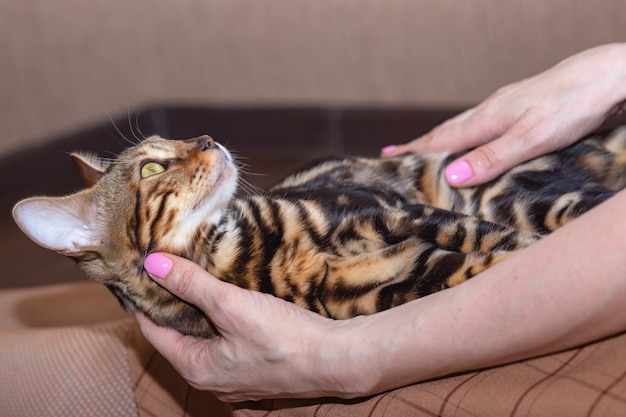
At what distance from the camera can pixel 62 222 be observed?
1.20m

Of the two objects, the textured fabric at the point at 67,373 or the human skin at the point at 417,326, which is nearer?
the human skin at the point at 417,326

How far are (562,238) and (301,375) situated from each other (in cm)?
38

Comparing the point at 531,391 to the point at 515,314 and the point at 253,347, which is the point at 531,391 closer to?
the point at 515,314

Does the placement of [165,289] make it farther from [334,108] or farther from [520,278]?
[334,108]

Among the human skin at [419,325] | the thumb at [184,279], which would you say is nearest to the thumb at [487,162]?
the human skin at [419,325]

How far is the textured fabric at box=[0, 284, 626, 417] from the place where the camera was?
2.95 ft

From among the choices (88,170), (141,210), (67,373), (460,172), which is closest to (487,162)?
(460,172)

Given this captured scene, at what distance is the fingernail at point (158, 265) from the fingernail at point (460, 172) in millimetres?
528

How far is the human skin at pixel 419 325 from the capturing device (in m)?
0.89

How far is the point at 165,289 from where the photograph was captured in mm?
1199

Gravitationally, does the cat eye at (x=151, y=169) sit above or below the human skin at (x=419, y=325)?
above

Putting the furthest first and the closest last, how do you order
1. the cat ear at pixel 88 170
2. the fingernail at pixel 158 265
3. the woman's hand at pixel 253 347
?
the cat ear at pixel 88 170, the fingernail at pixel 158 265, the woman's hand at pixel 253 347

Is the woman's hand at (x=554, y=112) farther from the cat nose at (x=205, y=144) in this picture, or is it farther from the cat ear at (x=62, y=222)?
the cat ear at (x=62, y=222)

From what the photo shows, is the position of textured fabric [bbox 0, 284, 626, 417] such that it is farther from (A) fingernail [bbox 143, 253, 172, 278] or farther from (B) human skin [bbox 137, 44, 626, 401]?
(A) fingernail [bbox 143, 253, 172, 278]
